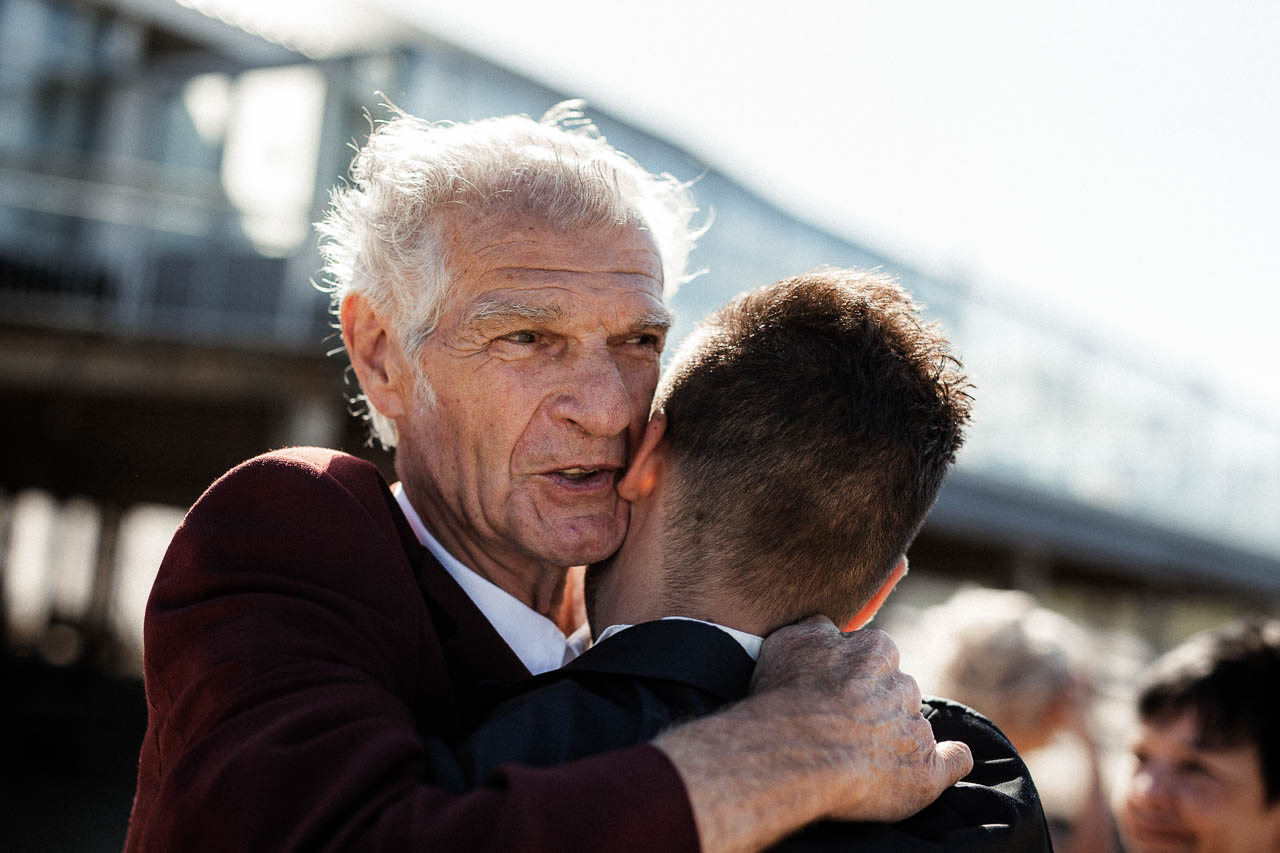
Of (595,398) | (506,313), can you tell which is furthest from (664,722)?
(506,313)

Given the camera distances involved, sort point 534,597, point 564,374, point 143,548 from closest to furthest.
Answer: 1. point 564,374
2. point 534,597
3. point 143,548

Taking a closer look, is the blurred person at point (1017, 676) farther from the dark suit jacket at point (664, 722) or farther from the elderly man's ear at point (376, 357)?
the elderly man's ear at point (376, 357)

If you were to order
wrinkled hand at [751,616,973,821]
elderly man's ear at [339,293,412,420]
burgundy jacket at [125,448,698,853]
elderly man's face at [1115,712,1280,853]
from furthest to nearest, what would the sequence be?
elderly man's face at [1115,712,1280,853], elderly man's ear at [339,293,412,420], wrinkled hand at [751,616,973,821], burgundy jacket at [125,448,698,853]

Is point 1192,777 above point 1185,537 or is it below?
above

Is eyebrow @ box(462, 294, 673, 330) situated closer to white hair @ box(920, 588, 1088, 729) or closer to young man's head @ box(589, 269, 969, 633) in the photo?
young man's head @ box(589, 269, 969, 633)

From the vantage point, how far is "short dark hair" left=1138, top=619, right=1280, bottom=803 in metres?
3.10

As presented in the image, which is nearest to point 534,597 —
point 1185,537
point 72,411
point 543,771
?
point 543,771

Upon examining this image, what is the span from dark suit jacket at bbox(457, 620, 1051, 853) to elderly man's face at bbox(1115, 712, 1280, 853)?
6.09 ft

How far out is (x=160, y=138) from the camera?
16.4m

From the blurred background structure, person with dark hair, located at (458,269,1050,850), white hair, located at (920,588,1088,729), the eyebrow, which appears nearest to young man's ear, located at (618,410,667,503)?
person with dark hair, located at (458,269,1050,850)

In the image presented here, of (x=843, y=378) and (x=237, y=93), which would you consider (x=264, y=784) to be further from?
(x=237, y=93)

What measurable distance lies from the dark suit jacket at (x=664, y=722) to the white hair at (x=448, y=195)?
851mm

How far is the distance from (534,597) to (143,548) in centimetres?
2267

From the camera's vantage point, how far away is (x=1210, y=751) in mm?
3131
